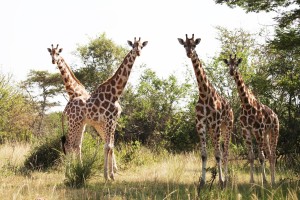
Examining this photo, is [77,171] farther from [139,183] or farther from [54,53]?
[54,53]

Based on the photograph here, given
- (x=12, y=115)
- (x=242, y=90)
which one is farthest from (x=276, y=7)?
(x=12, y=115)

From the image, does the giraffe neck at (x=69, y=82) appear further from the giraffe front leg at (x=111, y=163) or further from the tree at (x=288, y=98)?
the tree at (x=288, y=98)

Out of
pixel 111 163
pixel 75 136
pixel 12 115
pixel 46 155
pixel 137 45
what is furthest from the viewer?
pixel 12 115

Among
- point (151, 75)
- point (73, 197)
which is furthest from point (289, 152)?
point (151, 75)

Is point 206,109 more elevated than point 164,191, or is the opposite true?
point 206,109

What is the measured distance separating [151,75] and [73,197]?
43.7ft

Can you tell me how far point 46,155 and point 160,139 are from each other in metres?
7.21

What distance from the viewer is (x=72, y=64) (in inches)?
1024

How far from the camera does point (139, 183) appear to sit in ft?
29.2

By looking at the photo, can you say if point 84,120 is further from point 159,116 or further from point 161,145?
point 159,116

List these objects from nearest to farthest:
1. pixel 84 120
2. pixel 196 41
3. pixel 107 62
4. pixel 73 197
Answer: pixel 73 197 → pixel 196 41 → pixel 84 120 → pixel 107 62

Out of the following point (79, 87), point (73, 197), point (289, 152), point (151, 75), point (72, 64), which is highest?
point (72, 64)

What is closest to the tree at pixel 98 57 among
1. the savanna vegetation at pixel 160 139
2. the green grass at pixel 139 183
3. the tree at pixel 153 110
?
the savanna vegetation at pixel 160 139

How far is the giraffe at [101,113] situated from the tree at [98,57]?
47.5 feet
